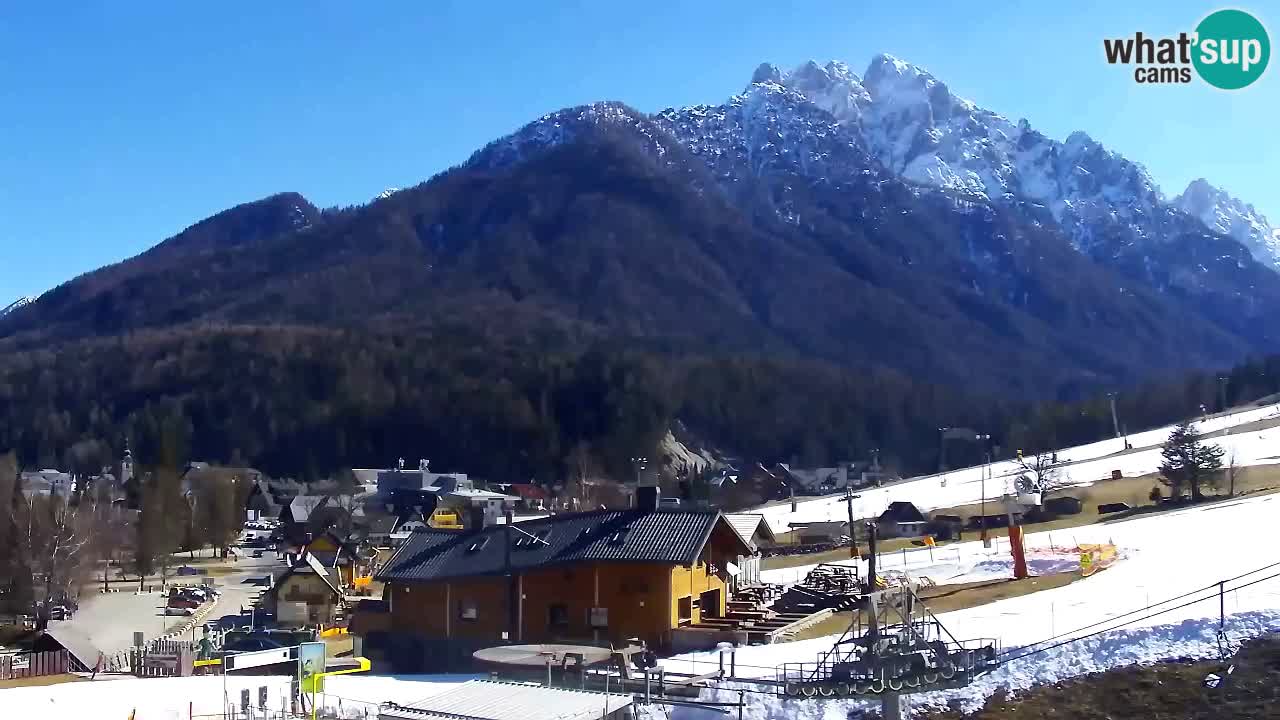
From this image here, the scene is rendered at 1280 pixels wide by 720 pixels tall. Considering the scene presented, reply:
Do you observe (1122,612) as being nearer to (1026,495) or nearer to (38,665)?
(38,665)

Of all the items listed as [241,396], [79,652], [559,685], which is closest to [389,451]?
[241,396]

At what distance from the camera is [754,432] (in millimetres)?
192375

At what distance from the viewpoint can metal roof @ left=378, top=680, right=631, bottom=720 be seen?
23.5 m

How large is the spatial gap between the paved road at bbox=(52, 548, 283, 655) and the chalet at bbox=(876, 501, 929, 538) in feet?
132

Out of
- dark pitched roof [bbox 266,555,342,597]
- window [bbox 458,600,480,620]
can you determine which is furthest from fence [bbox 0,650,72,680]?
dark pitched roof [bbox 266,555,342,597]

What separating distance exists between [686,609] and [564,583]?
4182mm

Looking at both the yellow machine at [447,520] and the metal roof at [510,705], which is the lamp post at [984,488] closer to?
the metal roof at [510,705]

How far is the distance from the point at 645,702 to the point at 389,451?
510 feet

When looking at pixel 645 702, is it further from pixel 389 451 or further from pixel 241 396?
pixel 241 396

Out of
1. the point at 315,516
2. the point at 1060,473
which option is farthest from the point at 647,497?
the point at 315,516

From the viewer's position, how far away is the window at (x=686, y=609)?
3841cm

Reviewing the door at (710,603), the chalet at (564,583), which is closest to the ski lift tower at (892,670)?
the chalet at (564,583)

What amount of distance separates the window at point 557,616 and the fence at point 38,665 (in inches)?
640

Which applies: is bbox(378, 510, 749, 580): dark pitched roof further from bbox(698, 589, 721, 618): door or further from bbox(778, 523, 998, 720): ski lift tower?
bbox(778, 523, 998, 720): ski lift tower
